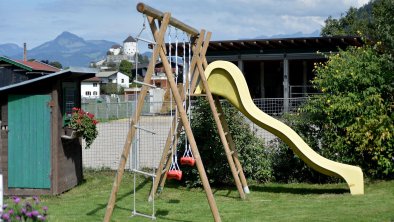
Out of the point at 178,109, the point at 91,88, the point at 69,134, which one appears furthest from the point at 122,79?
the point at 178,109

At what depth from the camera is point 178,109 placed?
8.60 m

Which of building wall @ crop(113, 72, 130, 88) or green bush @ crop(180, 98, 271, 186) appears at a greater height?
building wall @ crop(113, 72, 130, 88)

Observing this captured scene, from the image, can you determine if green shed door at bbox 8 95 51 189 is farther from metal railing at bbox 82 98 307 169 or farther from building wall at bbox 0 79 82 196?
metal railing at bbox 82 98 307 169

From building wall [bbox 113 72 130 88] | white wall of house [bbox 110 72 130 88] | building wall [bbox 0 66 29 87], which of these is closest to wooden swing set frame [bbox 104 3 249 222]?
building wall [bbox 0 66 29 87]

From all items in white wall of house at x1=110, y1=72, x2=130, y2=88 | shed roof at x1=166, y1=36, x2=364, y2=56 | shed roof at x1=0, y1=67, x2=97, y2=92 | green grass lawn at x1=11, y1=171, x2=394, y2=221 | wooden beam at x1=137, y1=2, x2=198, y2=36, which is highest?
white wall of house at x1=110, y1=72, x2=130, y2=88

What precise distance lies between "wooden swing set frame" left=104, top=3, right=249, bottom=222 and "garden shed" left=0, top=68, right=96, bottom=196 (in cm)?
208

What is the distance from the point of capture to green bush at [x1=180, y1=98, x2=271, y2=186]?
12.0m

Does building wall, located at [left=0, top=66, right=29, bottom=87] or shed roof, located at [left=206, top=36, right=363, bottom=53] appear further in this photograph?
shed roof, located at [left=206, top=36, right=363, bottom=53]

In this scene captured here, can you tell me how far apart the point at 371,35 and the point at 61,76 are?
718 centimetres

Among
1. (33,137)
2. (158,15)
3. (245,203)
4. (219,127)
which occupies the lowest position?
(245,203)

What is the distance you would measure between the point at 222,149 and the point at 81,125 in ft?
9.60

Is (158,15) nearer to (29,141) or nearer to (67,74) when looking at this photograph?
(67,74)

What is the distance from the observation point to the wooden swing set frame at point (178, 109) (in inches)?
328

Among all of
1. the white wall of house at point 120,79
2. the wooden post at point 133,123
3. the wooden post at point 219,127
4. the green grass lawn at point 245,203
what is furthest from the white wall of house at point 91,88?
the wooden post at point 133,123
